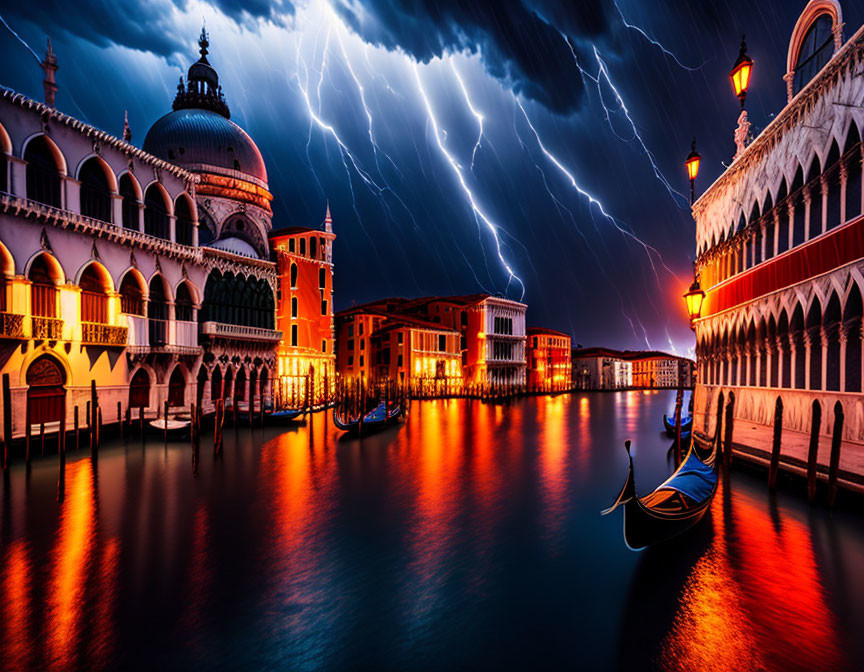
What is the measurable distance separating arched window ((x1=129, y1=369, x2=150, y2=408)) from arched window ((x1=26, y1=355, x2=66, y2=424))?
128 inches

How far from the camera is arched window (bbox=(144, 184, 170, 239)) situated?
68.7 ft

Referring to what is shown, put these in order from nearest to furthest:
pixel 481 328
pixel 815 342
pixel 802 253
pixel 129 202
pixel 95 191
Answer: pixel 815 342
pixel 802 253
pixel 95 191
pixel 129 202
pixel 481 328

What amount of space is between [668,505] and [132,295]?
19.7m

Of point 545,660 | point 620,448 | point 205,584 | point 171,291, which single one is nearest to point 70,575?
point 205,584

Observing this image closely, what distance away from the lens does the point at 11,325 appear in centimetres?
1495

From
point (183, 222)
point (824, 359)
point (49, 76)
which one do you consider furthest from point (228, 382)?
point (824, 359)

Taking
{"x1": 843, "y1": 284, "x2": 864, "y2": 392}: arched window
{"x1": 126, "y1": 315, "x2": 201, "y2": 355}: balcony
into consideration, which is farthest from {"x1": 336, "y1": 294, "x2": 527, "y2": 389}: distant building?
{"x1": 843, "y1": 284, "x2": 864, "y2": 392}: arched window

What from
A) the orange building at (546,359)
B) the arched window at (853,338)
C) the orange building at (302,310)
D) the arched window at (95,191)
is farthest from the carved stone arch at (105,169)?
the orange building at (546,359)

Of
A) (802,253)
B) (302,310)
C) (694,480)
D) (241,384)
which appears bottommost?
(694,480)

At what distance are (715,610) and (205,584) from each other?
6984 mm

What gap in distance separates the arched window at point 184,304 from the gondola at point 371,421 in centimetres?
779

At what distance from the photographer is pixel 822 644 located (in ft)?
19.4

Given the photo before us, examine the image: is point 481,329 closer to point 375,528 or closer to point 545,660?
point 375,528

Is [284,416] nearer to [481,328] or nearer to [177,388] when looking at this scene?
[177,388]
